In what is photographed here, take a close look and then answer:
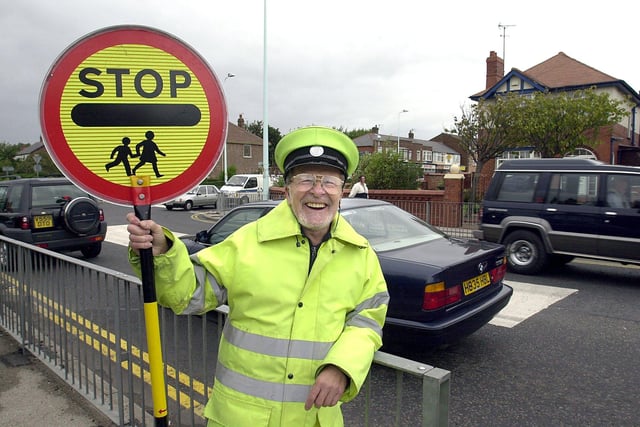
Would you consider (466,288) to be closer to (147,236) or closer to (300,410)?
(300,410)

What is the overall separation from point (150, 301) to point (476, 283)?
377 cm

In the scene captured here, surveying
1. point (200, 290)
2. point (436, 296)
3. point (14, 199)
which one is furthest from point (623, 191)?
point (14, 199)

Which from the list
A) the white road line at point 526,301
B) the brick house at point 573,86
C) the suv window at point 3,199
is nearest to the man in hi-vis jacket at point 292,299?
the white road line at point 526,301

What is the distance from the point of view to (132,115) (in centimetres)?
167

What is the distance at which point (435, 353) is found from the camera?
5.02 metres

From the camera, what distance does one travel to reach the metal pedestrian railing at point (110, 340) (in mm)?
2912

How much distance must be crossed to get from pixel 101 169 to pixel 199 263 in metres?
0.45

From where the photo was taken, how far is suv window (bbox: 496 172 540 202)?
347 inches

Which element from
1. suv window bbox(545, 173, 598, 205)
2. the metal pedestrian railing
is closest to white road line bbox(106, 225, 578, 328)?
suv window bbox(545, 173, 598, 205)

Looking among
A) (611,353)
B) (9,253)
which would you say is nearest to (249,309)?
(9,253)

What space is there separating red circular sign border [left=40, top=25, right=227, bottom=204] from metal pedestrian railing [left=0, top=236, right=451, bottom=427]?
2.93 ft

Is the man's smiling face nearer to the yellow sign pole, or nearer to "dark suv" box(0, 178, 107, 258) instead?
the yellow sign pole

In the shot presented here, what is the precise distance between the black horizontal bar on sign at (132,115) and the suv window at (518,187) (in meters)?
8.21

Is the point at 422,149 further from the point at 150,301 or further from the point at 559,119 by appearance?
the point at 150,301
